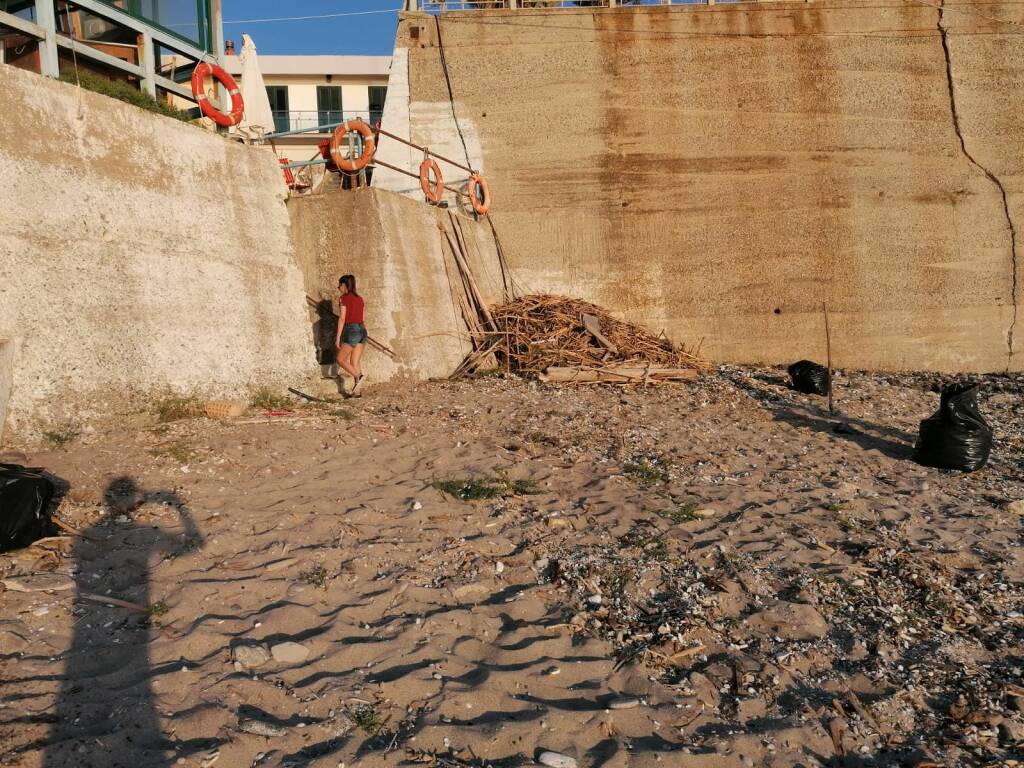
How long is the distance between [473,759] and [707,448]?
195 inches

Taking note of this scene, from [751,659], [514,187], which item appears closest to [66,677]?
[751,659]

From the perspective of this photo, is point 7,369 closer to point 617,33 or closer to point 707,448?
point 707,448

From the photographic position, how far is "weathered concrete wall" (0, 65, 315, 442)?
5.90 m

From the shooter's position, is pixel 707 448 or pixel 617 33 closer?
pixel 707 448

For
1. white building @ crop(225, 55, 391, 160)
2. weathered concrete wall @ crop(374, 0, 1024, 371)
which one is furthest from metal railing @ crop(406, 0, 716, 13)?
white building @ crop(225, 55, 391, 160)

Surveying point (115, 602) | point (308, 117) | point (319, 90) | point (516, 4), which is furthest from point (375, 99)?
point (115, 602)

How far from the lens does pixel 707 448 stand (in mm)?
7066

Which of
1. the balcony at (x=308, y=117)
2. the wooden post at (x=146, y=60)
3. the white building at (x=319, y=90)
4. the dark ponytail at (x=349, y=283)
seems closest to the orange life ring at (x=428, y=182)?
the dark ponytail at (x=349, y=283)

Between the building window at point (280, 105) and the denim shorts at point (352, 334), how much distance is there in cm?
2168

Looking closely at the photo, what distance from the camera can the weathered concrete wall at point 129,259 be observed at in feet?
19.4

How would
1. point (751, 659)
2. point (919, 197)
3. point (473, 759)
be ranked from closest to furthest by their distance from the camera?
point (473, 759)
point (751, 659)
point (919, 197)

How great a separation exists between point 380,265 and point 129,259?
324 cm

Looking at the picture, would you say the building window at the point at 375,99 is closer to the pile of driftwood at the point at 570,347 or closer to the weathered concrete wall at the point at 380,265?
the pile of driftwood at the point at 570,347

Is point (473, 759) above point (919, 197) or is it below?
below
